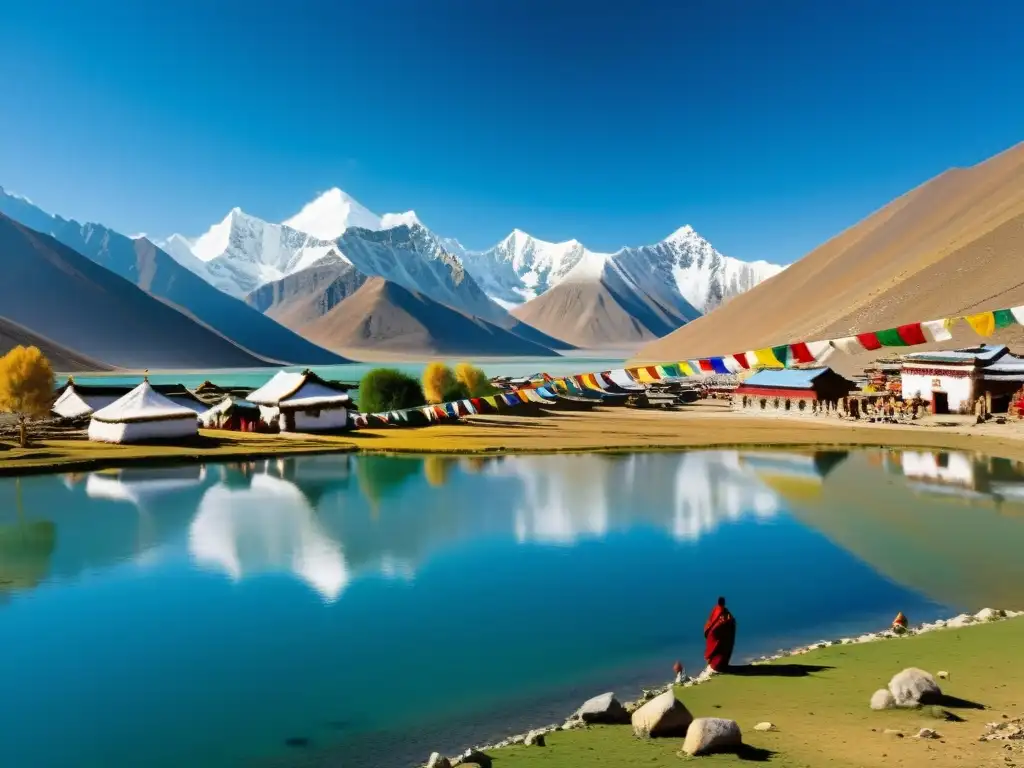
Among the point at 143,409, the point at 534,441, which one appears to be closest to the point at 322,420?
the point at 143,409

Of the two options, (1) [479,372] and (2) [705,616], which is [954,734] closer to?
(2) [705,616]

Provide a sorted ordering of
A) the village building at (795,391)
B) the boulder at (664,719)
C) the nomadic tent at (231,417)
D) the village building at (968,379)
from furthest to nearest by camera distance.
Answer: the village building at (795,391) → the village building at (968,379) → the nomadic tent at (231,417) → the boulder at (664,719)

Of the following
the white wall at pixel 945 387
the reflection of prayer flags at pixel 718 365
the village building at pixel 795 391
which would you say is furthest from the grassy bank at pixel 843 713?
the village building at pixel 795 391

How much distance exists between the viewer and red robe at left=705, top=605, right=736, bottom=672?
Result: 1255 centimetres

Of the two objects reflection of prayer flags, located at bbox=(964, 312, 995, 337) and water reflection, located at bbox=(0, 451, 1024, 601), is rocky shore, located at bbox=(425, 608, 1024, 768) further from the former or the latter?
reflection of prayer flags, located at bbox=(964, 312, 995, 337)

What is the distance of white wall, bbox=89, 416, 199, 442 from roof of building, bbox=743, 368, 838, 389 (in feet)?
163

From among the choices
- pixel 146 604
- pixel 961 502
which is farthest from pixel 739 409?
pixel 146 604

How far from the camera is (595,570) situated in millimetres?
19797

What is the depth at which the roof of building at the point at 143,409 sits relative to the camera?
45.2m

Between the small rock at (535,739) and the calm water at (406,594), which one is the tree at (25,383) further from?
the small rock at (535,739)

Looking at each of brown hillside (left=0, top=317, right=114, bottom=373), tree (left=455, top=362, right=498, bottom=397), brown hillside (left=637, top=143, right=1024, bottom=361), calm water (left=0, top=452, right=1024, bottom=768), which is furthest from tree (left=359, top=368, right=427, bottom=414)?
brown hillside (left=0, top=317, right=114, bottom=373)

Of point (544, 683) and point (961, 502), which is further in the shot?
point (961, 502)

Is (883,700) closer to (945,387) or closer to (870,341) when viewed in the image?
(870,341)

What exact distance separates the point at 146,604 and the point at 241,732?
6.97 m
